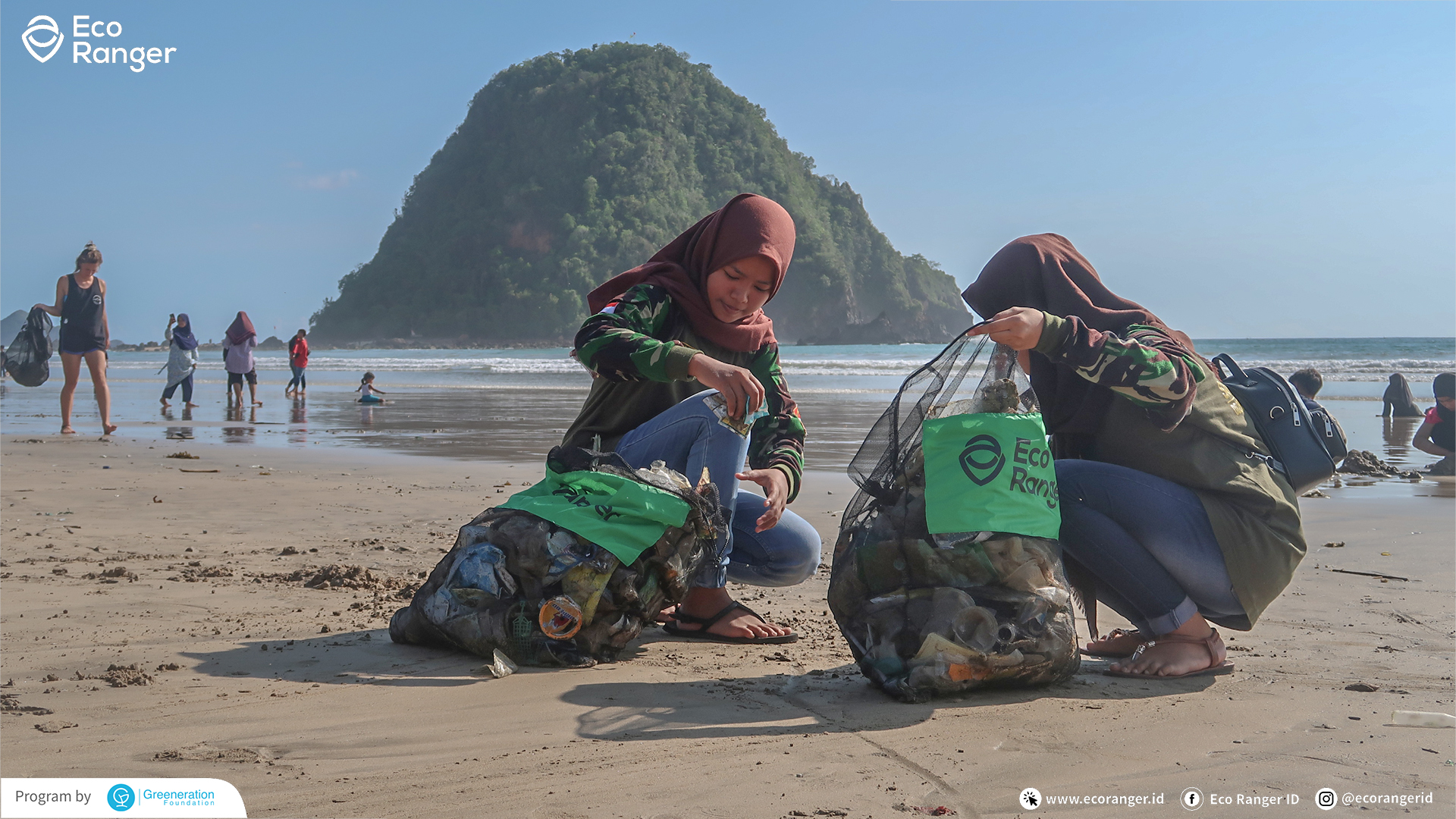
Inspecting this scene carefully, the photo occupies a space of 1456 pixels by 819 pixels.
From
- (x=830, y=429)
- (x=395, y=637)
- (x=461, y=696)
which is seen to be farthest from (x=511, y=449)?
(x=461, y=696)

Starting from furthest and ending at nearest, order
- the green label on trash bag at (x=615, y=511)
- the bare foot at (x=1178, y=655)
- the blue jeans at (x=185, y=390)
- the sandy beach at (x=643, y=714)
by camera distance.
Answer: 1. the blue jeans at (x=185, y=390)
2. the bare foot at (x=1178, y=655)
3. the green label on trash bag at (x=615, y=511)
4. the sandy beach at (x=643, y=714)

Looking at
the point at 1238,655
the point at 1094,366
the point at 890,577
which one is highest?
the point at 1094,366

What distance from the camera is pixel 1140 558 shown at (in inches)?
104

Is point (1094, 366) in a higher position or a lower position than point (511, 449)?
higher

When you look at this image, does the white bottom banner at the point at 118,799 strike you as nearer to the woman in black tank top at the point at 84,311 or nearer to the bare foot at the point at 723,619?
the bare foot at the point at 723,619

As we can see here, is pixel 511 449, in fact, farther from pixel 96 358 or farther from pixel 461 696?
pixel 461 696

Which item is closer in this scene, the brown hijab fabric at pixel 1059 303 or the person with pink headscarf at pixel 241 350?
the brown hijab fabric at pixel 1059 303

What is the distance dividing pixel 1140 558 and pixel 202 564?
11.5 ft

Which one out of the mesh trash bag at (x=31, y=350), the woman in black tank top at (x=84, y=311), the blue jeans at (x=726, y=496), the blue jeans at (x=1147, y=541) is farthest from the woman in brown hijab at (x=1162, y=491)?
the mesh trash bag at (x=31, y=350)

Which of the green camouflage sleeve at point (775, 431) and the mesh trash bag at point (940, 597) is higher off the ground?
the green camouflage sleeve at point (775, 431)

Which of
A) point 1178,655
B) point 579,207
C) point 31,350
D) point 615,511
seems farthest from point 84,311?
point 579,207

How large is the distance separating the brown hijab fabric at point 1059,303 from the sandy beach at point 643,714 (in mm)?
743

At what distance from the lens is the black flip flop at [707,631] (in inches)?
120

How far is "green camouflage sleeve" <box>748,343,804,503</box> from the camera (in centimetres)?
303
